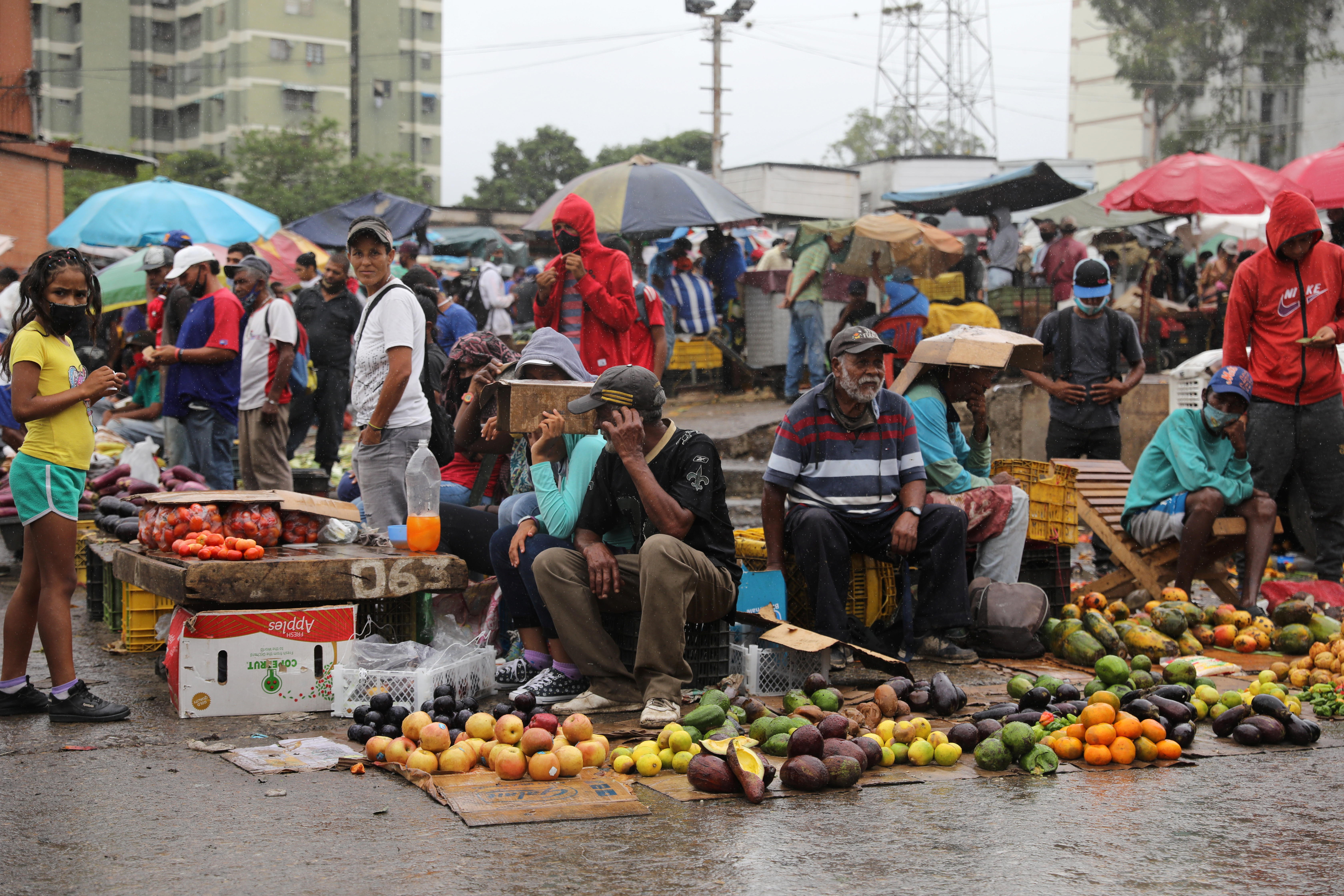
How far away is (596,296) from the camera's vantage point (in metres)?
7.47

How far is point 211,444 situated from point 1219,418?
6452 millimetres

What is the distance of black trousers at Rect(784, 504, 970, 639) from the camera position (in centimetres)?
570

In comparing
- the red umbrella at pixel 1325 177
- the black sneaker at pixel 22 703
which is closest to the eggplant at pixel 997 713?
the black sneaker at pixel 22 703

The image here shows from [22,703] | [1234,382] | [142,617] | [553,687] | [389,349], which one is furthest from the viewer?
[1234,382]

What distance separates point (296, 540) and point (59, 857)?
2.58m

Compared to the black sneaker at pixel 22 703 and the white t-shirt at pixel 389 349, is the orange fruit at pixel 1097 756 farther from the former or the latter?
the black sneaker at pixel 22 703

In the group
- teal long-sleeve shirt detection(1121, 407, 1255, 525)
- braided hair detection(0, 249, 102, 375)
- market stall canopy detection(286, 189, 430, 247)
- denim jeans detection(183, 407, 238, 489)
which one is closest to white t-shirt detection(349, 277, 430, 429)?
braided hair detection(0, 249, 102, 375)

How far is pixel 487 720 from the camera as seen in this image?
14.6 ft

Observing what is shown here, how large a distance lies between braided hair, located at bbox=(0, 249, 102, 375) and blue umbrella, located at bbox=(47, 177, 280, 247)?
28.9 feet

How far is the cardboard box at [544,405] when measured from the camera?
538 centimetres

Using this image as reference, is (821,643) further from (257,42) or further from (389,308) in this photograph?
(257,42)

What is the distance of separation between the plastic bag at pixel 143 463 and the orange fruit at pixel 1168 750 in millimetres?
6732

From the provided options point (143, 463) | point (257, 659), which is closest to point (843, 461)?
point (257, 659)

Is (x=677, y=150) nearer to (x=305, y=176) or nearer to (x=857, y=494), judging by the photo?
(x=305, y=176)
